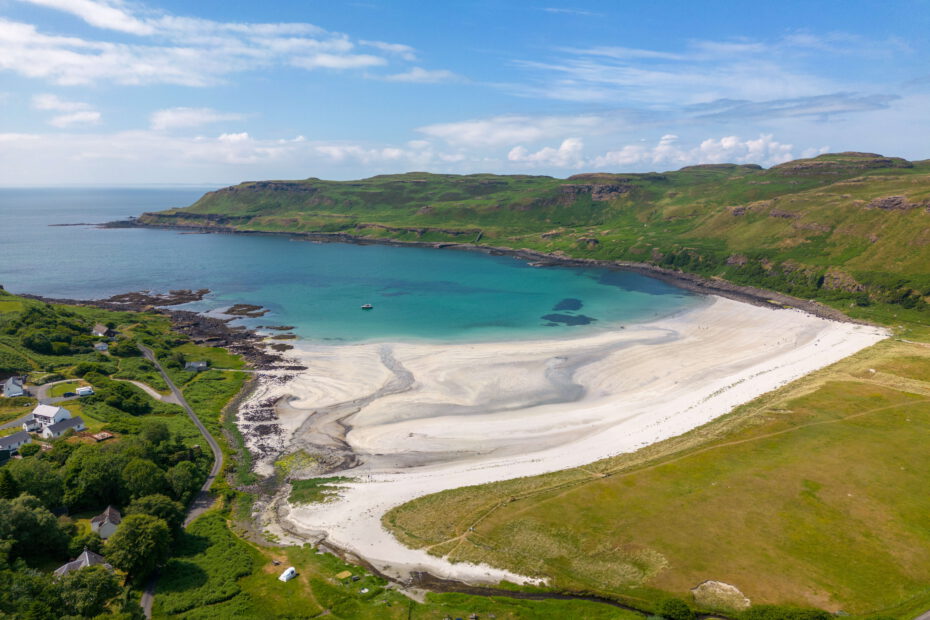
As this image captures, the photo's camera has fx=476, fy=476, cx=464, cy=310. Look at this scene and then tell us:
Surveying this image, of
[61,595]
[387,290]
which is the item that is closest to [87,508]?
[61,595]

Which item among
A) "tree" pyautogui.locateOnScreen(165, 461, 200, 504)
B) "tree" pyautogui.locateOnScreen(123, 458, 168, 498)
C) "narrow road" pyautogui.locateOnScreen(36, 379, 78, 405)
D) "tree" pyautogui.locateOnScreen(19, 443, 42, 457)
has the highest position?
"narrow road" pyautogui.locateOnScreen(36, 379, 78, 405)

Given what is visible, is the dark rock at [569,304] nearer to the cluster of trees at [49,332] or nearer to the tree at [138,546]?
the tree at [138,546]

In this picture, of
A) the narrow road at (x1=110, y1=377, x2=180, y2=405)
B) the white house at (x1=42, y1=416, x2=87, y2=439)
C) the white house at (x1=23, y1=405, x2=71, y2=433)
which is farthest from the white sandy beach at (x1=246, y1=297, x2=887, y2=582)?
the white house at (x1=23, y1=405, x2=71, y2=433)

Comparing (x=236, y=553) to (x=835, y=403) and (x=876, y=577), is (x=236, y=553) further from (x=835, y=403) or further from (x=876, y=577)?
(x=835, y=403)

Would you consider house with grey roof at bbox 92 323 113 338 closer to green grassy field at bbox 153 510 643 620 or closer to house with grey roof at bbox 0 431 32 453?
house with grey roof at bbox 0 431 32 453

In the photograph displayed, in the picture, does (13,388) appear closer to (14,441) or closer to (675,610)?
(14,441)
